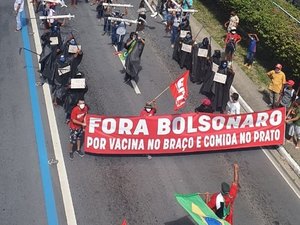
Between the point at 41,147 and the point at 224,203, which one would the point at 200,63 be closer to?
the point at 41,147

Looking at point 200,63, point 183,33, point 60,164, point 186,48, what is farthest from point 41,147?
point 183,33

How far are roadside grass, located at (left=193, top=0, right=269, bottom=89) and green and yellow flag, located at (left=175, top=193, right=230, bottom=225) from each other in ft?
29.3

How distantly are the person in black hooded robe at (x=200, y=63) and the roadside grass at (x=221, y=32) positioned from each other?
6.80ft

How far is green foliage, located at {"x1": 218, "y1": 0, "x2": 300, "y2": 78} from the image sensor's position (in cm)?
1730

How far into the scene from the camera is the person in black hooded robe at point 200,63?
56.2 feet

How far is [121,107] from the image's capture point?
1545cm

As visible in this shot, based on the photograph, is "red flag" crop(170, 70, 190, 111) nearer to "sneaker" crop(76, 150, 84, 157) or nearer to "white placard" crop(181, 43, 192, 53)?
"sneaker" crop(76, 150, 84, 157)

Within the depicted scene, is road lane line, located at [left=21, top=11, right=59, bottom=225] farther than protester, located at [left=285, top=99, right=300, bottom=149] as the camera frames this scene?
A: No

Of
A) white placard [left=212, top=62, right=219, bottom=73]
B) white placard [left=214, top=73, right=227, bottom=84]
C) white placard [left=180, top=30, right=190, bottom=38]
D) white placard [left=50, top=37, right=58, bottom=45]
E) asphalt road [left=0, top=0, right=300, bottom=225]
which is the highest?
white placard [left=50, top=37, right=58, bottom=45]

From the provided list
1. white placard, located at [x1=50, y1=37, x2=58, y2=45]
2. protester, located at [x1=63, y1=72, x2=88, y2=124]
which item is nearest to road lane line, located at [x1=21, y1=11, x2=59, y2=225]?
protester, located at [x1=63, y1=72, x2=88, y2=124]

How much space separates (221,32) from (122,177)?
11.0 m

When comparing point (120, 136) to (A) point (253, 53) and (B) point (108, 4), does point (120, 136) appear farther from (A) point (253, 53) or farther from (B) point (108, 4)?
(B) point (108, 4)

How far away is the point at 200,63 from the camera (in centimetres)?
1730

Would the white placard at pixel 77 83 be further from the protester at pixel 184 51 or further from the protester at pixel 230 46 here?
the protester at pixel 230 46
